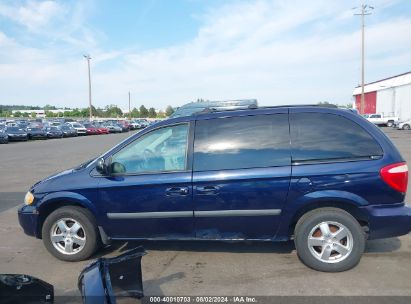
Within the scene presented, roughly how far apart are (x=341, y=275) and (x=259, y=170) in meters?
1.40

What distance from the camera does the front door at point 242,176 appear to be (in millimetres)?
4281

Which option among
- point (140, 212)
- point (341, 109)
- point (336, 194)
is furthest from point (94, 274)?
point (341, 109)

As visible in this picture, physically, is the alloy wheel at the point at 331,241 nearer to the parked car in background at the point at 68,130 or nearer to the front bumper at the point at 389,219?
the front bumper at the point at 389,219

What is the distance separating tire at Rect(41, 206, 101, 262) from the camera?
4.71m

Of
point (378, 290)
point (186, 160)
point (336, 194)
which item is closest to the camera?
point (378, 290)

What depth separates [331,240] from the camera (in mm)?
4289

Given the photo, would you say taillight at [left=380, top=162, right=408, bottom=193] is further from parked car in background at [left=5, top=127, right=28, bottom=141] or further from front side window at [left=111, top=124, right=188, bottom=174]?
parked car in background at [left=5, top=127, right=28, bottom=141]

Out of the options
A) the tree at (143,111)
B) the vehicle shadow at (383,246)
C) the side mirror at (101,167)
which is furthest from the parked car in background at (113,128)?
the tree at (143,111)

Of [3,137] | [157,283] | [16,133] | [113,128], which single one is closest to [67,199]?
[157,283]

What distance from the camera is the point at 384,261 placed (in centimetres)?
461

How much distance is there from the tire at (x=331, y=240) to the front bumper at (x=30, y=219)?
3.08m

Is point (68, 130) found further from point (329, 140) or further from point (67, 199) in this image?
point (329, 140)

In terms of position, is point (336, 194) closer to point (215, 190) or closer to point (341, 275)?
point (341, 275)

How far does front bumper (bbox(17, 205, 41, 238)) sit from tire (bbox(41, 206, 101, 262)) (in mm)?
135
